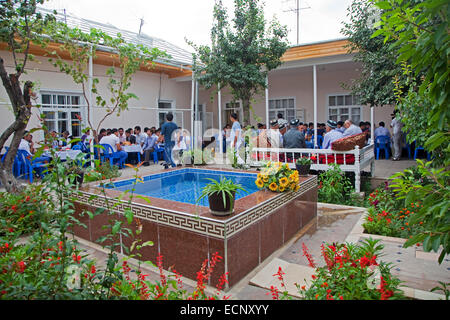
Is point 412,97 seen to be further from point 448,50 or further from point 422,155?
point 422,155

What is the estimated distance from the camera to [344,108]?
13406 millimetres

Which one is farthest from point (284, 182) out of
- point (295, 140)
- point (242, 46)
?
point (242, 46)

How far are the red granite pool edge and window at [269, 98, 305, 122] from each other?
1085cm

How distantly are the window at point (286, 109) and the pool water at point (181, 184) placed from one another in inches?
343

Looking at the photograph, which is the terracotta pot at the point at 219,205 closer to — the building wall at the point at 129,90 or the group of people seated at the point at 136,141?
the building wall at the point at 129,90

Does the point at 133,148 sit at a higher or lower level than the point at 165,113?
lower

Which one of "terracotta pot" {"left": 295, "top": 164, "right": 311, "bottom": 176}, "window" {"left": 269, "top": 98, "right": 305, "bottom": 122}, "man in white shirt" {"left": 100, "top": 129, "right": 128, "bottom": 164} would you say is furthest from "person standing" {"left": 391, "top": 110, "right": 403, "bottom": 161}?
"man in white shirt" {"left": 100, "top": 129, "right": 128, "bottom": 164}

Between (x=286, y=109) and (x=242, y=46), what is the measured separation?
647 centimetres

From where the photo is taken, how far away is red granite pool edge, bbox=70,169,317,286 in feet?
9.70

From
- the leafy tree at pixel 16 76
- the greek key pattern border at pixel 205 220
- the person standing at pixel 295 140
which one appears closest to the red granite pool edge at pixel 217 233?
the greek key pattern border at pixel 205 220

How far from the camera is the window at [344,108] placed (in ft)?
43.0

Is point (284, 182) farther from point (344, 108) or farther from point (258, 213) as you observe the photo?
point (344, 108)

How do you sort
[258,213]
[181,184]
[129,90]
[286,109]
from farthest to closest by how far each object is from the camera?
[286,109]
[129,90]
[181,184]
[258,213]
